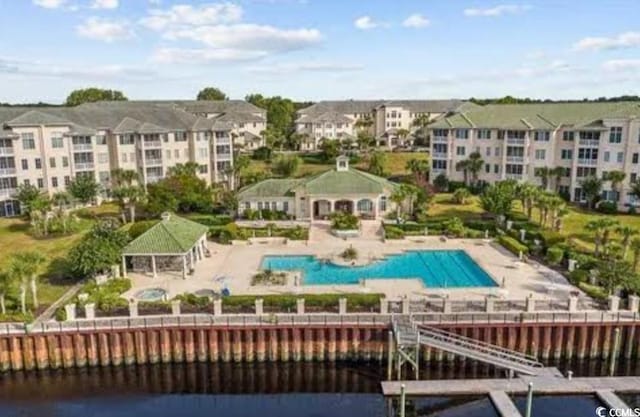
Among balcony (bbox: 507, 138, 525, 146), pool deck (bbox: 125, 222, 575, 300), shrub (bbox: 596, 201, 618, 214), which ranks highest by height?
balcony (bbox: 507, 138, 525, 146)

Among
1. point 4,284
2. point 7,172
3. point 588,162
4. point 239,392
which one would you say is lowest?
point 239,392

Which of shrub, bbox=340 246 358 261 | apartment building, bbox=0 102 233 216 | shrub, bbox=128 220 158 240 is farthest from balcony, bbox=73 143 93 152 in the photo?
shrub, bbox=340 246 358 261

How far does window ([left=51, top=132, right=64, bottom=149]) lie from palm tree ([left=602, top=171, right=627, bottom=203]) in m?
63.1

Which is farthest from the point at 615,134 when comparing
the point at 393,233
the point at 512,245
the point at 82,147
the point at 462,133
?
the point at 82,147

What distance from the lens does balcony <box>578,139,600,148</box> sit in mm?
65312

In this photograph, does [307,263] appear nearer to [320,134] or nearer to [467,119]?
[467,119]

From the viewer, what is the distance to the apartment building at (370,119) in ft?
392

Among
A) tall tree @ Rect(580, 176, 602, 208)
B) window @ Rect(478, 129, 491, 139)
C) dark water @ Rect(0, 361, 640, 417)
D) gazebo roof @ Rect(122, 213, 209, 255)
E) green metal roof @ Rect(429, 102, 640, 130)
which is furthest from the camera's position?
window @ Rect(478, 129, 491, 139)

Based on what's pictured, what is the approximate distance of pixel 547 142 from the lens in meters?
69.2

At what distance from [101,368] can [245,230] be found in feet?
80.6

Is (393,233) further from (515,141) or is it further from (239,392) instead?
(239,392)

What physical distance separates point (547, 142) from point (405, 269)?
35157mm

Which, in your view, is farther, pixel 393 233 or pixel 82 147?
pixel 82 147

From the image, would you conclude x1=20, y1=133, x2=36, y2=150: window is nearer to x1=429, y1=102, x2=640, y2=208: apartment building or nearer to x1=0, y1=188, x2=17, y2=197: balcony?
x1=0, y1=188, x2=17, y2=197: balcony
